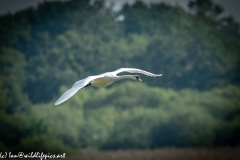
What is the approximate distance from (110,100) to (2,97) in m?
6.64

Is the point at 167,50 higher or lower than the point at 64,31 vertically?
lower

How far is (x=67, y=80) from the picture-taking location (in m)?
44.8

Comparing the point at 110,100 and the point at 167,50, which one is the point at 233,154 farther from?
the point at 167,50

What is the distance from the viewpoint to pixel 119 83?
140 ft

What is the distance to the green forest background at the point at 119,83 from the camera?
3319 centimetres

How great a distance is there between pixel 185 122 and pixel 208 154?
666 cm

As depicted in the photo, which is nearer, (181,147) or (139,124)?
(181,147)

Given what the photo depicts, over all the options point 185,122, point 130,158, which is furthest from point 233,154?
point 185,122

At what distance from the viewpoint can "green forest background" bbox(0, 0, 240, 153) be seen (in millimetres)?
33188

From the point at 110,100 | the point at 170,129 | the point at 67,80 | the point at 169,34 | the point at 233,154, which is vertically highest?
the point at 169,34

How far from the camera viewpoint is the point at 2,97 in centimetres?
3800

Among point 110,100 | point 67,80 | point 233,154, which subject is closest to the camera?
point 233,154

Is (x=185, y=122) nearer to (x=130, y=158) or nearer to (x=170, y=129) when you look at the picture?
(x=170, y=129)

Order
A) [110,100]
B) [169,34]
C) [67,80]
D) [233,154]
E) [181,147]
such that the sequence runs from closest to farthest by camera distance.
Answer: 1. [233,154]
2. [181,147]
3. [110,100]
4. [67,80]
5. [169,34]
